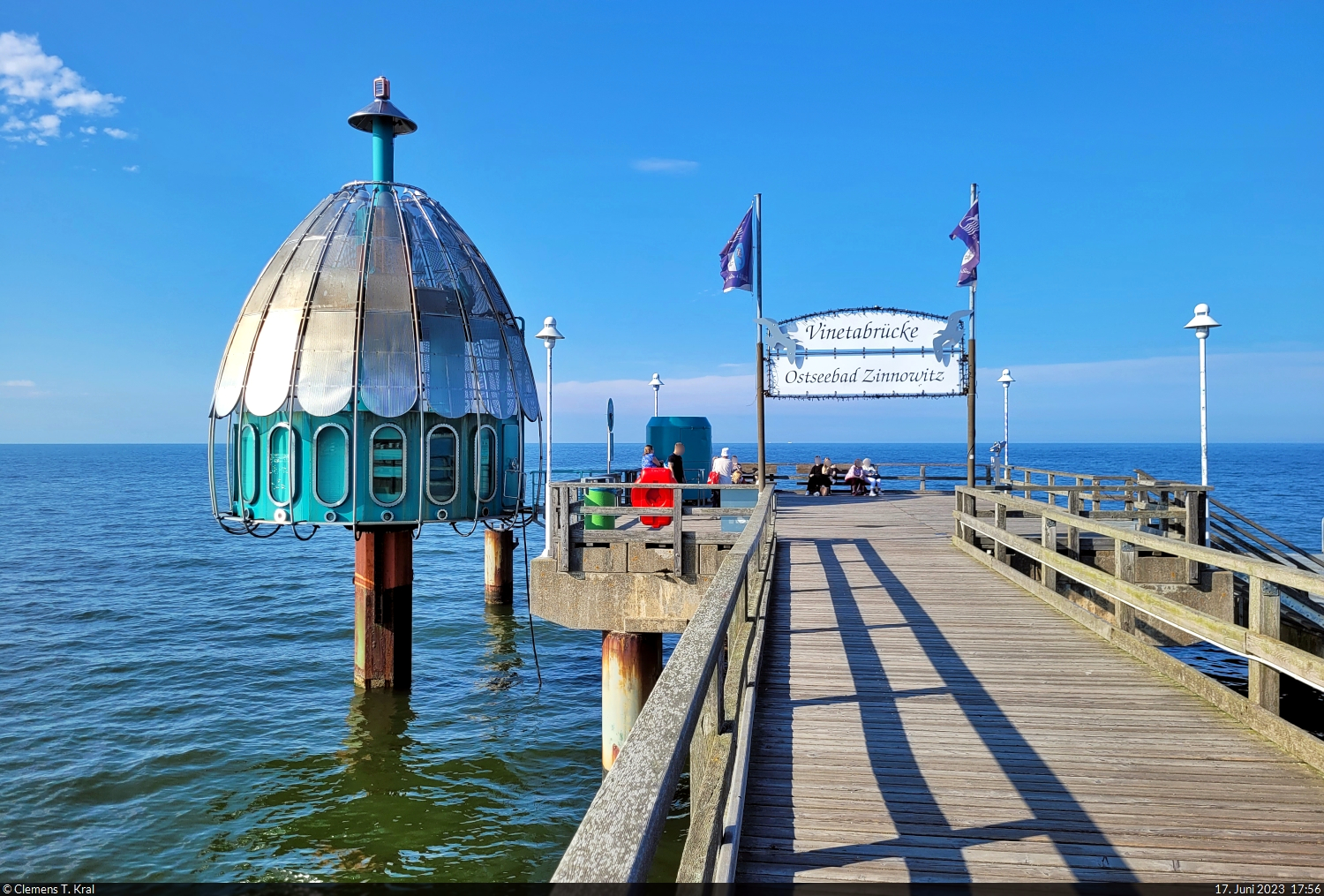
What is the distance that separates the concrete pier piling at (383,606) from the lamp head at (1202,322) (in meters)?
17.2

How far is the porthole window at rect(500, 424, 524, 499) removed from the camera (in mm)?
16266

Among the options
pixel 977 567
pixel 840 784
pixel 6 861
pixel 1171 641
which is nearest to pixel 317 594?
pixel 6 861

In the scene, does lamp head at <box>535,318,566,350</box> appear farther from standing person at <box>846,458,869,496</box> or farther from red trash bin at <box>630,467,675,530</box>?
standing person at <box>846,458,869,496</box>

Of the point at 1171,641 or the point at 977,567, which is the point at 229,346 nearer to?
the point at 977,567

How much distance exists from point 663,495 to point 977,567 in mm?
4987

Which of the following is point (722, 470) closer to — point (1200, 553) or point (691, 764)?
point (1200, 553)

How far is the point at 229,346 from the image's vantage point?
15.3 metres

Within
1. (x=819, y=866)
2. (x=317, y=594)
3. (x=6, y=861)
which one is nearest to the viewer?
(x=819, y=866)

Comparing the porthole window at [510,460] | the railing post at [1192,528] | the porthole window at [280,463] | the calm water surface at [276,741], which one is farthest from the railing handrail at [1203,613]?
the porthole window at [280,463]

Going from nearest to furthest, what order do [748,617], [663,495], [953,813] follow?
[953,813] < [748,617] < [663,495]

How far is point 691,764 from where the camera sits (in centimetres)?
383

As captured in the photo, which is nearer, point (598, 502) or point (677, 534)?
point (677, 534)

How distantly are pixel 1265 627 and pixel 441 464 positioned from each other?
12.4 m

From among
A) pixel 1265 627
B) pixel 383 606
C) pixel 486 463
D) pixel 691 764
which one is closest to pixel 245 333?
pixel 486 463
